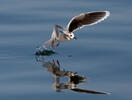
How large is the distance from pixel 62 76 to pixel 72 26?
4.07 feet

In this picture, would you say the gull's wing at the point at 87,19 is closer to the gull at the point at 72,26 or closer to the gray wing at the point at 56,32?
the gull at the point at 72,26

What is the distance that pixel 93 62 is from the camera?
11578mm

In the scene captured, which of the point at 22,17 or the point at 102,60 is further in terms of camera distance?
the point at 22,17

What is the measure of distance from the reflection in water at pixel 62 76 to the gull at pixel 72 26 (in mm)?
364

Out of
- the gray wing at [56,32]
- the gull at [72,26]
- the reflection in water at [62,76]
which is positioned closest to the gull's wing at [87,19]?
the gull at [72,26]

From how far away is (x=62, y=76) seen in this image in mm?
10930

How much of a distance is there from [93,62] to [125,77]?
96cm

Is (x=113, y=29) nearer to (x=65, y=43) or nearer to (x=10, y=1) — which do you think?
(x=65, y=43)

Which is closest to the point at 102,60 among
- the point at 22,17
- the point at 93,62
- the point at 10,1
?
the point at 93,62

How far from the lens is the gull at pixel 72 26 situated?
38.4ft

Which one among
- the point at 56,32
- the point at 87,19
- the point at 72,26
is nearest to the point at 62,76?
the point at 56,32

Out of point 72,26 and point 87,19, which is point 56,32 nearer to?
point 72,26

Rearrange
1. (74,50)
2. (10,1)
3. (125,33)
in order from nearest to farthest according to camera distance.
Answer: (74,50) < (125,33) < (10,1)

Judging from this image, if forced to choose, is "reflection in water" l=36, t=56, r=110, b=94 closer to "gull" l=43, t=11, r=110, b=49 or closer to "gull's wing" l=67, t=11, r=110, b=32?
"gull" l=43, t=11, r=110, b=49
